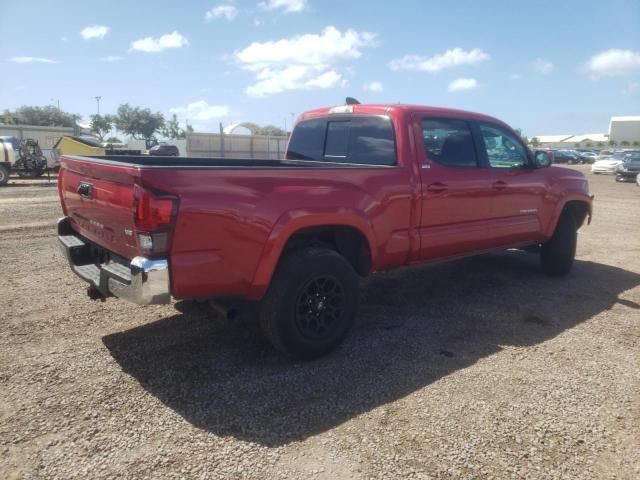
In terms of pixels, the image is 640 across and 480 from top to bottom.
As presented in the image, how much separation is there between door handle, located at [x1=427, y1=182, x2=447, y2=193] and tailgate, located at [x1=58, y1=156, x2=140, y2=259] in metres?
2.47

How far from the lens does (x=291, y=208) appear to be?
3238 mm

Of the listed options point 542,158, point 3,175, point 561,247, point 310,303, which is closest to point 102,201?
point 310,303

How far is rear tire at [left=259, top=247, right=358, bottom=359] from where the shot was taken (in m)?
3.33

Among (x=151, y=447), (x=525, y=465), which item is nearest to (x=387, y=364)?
(x=525, y=465)

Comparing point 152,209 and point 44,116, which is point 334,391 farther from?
point 44,116

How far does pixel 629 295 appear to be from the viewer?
536 centimetres

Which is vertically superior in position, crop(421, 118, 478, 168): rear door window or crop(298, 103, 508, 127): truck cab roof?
crop(298, 103, 508, 127): truck cab roof

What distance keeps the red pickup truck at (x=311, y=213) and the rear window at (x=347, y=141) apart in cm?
1

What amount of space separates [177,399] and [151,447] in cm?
48

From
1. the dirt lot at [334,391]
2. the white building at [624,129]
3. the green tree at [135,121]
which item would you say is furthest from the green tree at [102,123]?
the white building at [624,129]

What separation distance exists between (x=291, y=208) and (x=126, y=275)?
44.3 inches

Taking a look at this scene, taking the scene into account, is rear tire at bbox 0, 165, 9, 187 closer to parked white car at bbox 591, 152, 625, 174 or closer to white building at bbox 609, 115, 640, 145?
parked white car at bbox 591, 152, 625, 174

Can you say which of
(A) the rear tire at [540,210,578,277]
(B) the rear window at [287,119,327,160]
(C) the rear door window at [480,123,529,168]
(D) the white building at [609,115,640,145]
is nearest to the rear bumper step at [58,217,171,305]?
(B) the rear window at [287,119,327,160]

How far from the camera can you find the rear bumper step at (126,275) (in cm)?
276
